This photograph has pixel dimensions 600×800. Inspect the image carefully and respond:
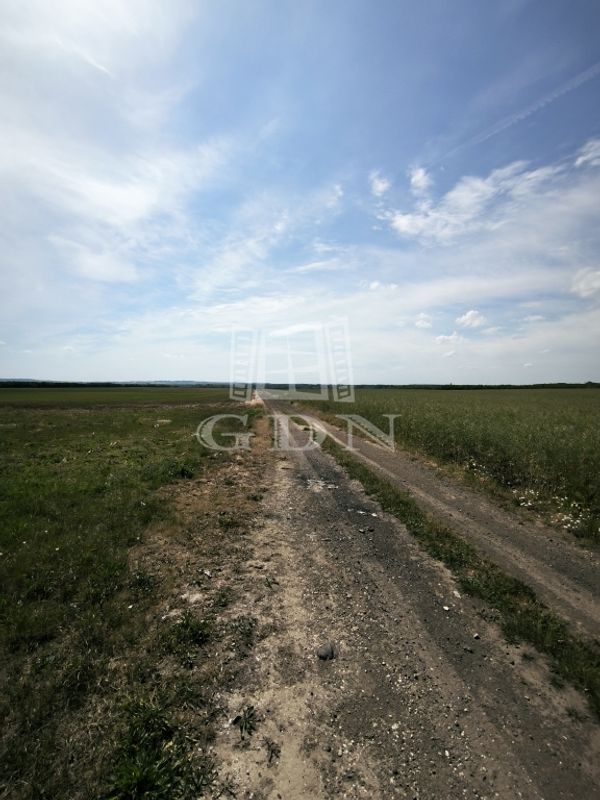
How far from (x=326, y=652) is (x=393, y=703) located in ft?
3.87

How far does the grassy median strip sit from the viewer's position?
5223 millimetres

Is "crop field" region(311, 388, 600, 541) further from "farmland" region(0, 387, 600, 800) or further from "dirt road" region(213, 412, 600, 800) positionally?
"dirt road" region(213, 412, 600, 800)

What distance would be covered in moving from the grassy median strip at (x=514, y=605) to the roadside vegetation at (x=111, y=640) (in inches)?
178

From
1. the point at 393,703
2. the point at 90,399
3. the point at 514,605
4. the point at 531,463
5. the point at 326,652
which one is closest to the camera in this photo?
the point at 393,703

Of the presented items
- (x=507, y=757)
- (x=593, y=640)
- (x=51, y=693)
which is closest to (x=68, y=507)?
(x=51, y=693)

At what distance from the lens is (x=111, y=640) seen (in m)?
5.64

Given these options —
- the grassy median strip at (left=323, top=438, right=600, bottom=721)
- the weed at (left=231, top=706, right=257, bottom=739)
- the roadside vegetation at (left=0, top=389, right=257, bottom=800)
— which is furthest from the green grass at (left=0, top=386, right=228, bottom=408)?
the weed at (left=231, top=706, right=257, bottom=739)

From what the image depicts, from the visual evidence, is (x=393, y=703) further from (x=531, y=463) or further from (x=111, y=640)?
(x=531, y=463)

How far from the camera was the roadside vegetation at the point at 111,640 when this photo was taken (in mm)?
3811

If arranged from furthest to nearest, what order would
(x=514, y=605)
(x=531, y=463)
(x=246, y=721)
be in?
(x=531, y=463), (x=514, y=605), (x=246, y=721)


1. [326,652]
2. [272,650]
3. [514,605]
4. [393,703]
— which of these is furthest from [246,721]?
[514,605]

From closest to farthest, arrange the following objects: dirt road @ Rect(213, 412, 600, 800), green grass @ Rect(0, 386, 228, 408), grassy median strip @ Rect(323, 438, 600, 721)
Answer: dirt road @ Rect(213, 412, 600, 800) → grassy median strip @ Rect(323, 438, 600, 721) → green grass @ Rect(0, 386, 228, 408)

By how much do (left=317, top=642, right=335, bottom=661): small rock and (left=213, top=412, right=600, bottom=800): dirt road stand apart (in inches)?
2.8

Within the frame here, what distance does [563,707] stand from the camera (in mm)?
4668
